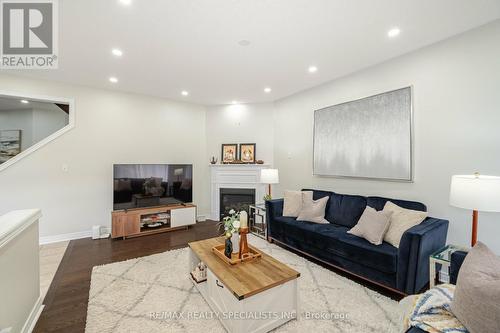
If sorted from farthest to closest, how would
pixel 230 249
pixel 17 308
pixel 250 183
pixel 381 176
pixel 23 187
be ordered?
1. pixel 250 183
2. pixel 23 187
3. pixel 381 176
4. pixel 230 249
5. pixel 17 308

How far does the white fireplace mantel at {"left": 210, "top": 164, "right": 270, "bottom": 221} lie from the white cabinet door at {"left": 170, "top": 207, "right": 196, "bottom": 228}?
27.8 inches

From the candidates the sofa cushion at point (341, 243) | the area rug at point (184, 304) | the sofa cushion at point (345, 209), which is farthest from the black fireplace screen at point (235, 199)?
the area rug at point (184, 304)

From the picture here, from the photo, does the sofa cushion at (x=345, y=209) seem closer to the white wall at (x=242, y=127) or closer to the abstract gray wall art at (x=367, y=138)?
the abstract gray wall art at (x=367, y=138)

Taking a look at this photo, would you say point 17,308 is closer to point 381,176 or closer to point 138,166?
point 138,166

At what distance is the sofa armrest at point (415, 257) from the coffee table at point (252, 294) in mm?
1111

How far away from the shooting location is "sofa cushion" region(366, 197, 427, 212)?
2.70 meters

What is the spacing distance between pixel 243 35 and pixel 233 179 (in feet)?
10.7

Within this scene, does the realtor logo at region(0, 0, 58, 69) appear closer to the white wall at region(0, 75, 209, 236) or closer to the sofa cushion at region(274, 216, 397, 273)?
the white wall at region(0, 75, 209, 236)

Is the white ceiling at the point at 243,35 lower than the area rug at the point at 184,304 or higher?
higher

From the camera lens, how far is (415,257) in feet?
6.93

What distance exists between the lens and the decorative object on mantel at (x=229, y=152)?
5316mm

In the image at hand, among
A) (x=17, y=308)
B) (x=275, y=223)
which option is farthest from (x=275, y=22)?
(x=17, y=308)

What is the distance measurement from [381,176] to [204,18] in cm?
299

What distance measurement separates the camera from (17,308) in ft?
5.65
